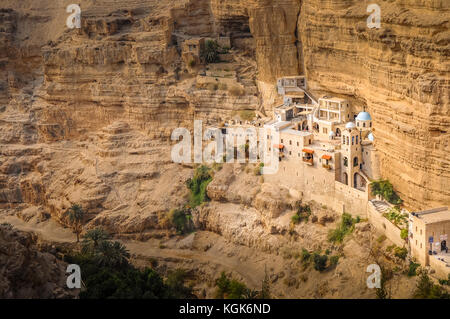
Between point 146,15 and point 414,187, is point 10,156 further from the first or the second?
point 414,187

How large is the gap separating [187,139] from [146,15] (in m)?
10.5

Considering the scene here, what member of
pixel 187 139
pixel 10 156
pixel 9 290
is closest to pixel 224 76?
pixel 187 139

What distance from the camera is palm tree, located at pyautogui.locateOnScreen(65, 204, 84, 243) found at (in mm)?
62344

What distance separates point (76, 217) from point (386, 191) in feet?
72.9

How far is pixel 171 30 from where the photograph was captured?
6675 cm

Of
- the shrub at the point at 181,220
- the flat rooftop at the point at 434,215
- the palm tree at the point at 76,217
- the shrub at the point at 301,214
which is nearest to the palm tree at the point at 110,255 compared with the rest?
the shrub at the point at 181,220

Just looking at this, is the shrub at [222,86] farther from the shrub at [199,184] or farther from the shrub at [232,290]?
the shrub at [232,290]

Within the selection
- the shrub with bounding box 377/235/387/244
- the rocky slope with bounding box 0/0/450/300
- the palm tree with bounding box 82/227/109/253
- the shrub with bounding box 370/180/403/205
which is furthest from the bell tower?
the palm tree with bounding box 82/227/109/253

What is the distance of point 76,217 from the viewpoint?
62.4 meters

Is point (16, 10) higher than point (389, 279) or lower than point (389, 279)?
higher

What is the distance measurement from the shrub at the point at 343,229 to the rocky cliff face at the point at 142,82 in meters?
3.47

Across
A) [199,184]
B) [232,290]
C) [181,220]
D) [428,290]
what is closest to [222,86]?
[199,184]

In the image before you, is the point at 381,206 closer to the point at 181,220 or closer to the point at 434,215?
the point at 434,215

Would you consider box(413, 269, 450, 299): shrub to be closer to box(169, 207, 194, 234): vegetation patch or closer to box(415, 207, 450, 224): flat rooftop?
box(415, 207, 450, 224): flat rooftop
